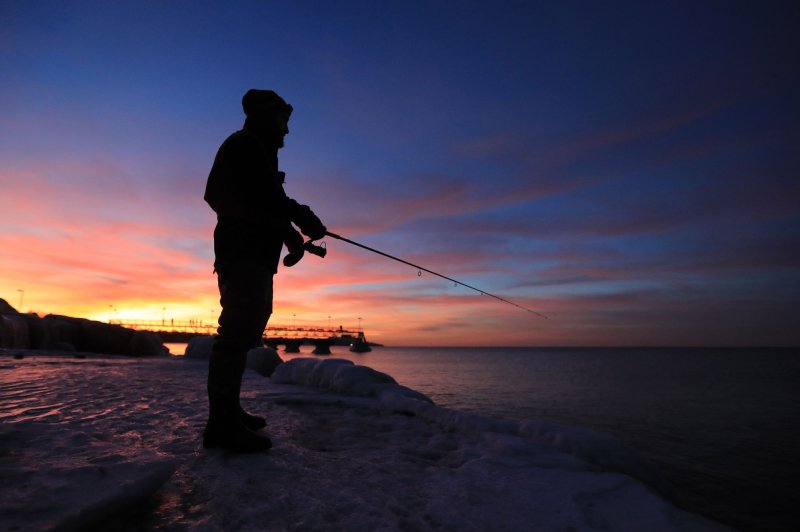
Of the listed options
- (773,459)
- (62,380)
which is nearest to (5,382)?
(62,380)

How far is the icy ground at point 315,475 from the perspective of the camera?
5.91ft

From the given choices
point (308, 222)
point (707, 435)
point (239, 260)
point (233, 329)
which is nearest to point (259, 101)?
point (308, 222)

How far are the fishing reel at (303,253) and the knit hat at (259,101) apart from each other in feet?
4.16

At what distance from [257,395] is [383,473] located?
3.99 metres

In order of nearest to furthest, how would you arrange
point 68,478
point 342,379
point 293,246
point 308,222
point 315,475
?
point 68,478, point 315,475, point 308,222, point 293,246, point 342,379

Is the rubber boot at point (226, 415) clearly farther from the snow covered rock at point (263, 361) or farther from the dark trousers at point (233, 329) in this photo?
the snow covered rock at point (263, 361)

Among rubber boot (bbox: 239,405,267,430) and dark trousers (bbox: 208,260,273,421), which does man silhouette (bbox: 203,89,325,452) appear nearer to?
dark trousers (bbox: 208,260,273,421)

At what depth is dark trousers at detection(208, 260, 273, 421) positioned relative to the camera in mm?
2949

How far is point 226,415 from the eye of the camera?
2908mm

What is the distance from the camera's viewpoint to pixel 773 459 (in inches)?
349

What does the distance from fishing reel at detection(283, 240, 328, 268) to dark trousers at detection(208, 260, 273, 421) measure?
1.70ft

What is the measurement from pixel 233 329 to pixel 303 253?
101 centimetres

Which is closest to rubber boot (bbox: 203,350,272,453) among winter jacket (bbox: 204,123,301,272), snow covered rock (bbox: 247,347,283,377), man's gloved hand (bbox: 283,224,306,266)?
winter jacket (bbox: 204,123,301,272)

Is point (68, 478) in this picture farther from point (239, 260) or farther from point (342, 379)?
point (342, 379)
